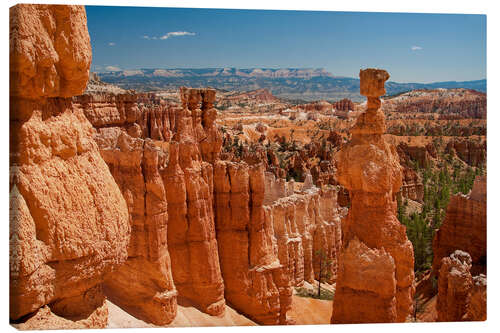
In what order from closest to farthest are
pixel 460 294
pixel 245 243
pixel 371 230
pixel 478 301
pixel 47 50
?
pixel 47 50, pixel 478 301, pixel 460 294, pixel 371 230, pixel 245 243

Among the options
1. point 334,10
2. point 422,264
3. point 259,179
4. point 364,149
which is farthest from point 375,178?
point 422,264

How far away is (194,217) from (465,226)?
8446 millimetres

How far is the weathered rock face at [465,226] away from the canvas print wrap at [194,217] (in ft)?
0.14

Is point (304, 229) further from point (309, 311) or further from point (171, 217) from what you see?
point (171, 217)

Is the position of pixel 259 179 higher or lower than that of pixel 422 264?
higher

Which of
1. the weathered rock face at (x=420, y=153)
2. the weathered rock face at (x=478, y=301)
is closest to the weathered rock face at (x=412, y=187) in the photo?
the weathered rock face at (x=420, y=153)

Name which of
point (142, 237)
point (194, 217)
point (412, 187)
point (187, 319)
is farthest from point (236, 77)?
point (412, 187)

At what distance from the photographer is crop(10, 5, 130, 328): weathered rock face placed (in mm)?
4141

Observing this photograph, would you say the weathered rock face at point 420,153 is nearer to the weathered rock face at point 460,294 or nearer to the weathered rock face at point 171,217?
the weathered rock face at point 171,217

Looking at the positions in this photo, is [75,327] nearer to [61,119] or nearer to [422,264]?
[61,119]

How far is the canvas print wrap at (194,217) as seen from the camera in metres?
4.30

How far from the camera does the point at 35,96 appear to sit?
4324mm

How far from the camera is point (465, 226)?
1414 cm

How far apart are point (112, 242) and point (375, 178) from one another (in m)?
4.71
